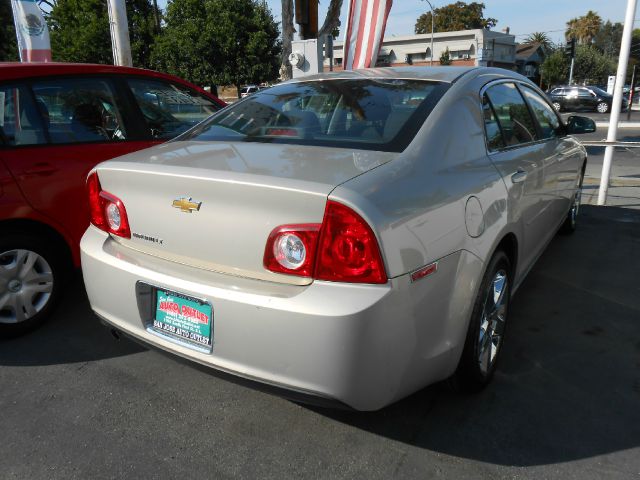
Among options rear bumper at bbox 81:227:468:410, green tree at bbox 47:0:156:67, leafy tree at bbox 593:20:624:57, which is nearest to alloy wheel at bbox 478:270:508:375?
rear bumper at bbox 81:227:468:410

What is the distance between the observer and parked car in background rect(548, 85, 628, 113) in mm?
28891

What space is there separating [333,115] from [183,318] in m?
1.28

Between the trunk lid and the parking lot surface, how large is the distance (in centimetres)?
53

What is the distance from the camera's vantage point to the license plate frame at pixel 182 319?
2078mm

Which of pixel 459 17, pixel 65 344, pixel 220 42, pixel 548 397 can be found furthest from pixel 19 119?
pixel 459 17

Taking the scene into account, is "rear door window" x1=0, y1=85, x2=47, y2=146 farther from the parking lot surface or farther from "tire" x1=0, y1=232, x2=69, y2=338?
the parking lot surface

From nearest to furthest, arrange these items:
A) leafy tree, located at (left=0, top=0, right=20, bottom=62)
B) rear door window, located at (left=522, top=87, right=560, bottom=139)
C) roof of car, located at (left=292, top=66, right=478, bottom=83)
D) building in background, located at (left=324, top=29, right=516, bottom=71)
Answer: roof of car, located at (left=292, top=66, right=478, bottom=83) < rear door window, located at (left=522, top=87, right=560, bottom=139) < leafy tree, located at (left=0, top=0, right=20, bottom=62) < building in background, located at (left=324, top=29, right=516, bottom=71)

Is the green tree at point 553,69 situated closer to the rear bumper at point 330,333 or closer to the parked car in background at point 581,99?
the parked car in background at point 581,99

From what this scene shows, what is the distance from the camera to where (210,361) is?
2.10 metres

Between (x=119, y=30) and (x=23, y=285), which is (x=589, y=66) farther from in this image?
(x=23, y=285)

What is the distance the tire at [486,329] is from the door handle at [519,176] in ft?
1.43

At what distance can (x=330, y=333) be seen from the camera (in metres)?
1.80

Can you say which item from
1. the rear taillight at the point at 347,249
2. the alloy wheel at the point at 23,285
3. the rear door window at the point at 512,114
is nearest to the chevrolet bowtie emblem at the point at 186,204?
the rear taillight at the point at 347,249

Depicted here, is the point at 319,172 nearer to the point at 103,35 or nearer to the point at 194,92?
the point at 194,92
